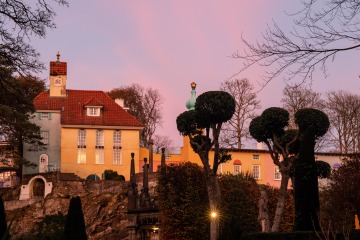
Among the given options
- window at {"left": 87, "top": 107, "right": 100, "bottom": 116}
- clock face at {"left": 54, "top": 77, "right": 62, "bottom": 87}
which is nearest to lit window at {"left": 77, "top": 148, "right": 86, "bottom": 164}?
window at {"left": 87, "top": 107, "right": 100, "bottom": 116}

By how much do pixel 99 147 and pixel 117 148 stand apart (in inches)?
67.9

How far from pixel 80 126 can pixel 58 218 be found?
1282 inches

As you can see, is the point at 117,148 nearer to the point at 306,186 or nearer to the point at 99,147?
the point at 99,147

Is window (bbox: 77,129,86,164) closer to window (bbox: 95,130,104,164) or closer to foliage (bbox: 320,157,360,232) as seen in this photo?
window (bbox: 95,130,104,164)

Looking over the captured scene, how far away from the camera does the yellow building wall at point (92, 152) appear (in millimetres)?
59219

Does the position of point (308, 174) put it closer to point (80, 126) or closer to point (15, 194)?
point (15, 194)

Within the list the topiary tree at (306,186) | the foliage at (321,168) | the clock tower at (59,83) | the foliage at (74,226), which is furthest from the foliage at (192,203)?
the clock tower at (59,83)

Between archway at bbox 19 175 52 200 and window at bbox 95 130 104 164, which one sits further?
window at bbox 95 130 104 164

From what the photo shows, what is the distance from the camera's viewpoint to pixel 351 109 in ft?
188

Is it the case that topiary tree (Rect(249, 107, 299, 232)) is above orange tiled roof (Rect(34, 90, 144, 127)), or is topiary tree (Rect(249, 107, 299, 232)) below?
below

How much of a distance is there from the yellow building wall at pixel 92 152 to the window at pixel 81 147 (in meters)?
0.29

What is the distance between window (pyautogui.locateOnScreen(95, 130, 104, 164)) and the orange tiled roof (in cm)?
98

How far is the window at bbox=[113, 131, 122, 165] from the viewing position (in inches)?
2380

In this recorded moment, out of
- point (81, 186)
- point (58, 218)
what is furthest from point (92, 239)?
point (58, 218)
